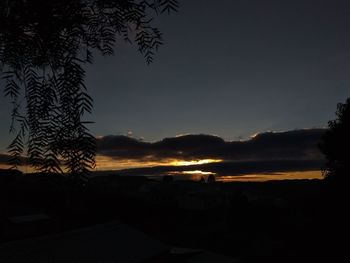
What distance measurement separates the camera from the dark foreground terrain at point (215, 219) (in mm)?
29016

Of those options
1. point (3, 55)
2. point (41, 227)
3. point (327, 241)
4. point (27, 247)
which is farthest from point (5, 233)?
point (3, 55)

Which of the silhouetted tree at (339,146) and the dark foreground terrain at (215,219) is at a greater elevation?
the silhouetted tree at (339,146)

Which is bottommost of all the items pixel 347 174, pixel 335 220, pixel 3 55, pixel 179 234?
pixel 179 234

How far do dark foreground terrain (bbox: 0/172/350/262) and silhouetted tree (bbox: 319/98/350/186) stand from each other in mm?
1459

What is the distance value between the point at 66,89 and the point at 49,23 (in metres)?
0.49

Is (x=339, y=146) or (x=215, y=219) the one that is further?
(x=215, y=219)

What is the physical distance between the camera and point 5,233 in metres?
43.8

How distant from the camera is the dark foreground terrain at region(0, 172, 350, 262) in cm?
2902

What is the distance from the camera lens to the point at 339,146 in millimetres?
28469

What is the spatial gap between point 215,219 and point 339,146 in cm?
6401

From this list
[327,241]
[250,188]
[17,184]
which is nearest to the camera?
[327,241]

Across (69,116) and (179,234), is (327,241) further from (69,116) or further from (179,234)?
(179,234)

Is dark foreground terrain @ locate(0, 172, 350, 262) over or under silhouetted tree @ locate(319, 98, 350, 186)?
under

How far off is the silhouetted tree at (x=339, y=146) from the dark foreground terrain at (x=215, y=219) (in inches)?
57.4
